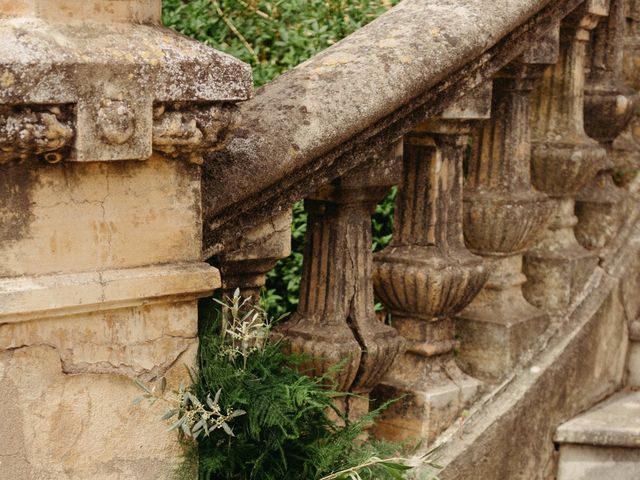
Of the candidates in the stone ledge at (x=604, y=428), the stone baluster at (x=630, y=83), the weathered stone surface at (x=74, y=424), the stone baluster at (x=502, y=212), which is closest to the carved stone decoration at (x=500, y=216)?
the stone baluster at (x=502, y=212)

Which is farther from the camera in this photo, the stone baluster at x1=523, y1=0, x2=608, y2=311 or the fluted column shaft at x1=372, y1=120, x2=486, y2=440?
the stone baluster at x1=523, y1=0, x2=608, y2=311

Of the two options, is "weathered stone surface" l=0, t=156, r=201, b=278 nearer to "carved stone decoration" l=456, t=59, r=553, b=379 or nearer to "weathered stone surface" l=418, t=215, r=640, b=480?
"weathered stone surface" l=418, t=215, r=640, b=480

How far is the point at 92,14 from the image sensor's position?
2059mm

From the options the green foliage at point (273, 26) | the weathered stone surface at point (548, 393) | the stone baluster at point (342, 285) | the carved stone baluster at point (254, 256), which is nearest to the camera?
the carved stone baluster at point (254, 256)

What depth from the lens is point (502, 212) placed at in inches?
134

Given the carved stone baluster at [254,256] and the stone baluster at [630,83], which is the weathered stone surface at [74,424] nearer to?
the carved stone baluster at [254,256]

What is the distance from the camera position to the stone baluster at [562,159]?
3740mm

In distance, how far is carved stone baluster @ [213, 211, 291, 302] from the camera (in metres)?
2.58

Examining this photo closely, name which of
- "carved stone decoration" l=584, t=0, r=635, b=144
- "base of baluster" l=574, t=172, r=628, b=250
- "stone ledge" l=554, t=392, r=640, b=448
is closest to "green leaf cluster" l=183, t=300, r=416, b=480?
"stone ledge" l=554, t=392, r=640, b=448

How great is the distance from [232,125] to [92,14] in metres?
0.35

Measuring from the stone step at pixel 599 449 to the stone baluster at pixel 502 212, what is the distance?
0.38 metres

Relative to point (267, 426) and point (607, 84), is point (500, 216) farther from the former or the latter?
point (267, 426)

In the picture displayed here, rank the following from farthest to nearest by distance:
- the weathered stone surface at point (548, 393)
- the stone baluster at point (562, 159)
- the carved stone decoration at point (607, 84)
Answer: the carved stone decoration at point (607, 84), the stone baluster at point (562, 159), the weathered stone surface at point (548, 393)

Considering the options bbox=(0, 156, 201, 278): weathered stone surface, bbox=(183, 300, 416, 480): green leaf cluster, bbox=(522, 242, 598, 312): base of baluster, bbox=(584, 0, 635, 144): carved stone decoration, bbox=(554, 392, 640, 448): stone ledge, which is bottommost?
bbox=(554, 392, 640, 448): stone ledge
